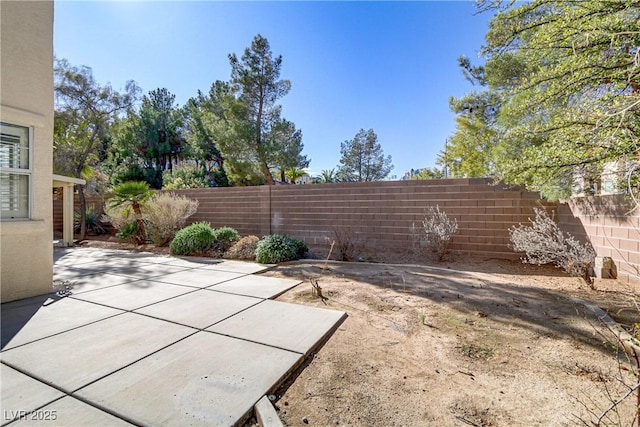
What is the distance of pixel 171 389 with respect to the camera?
2.34m

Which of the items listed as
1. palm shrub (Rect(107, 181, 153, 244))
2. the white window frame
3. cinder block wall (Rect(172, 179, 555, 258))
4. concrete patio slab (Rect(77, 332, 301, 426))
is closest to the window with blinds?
the white window frame

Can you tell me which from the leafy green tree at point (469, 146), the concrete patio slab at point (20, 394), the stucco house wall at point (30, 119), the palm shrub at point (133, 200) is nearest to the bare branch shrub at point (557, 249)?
the leafy green tree at point (469, 146)

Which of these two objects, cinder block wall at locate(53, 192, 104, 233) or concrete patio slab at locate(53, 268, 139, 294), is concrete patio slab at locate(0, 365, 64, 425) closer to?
concrete patio slab at locate(53, 268, 139, 294)

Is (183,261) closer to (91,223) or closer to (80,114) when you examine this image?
(91,223)

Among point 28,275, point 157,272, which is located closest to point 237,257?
point 157,272

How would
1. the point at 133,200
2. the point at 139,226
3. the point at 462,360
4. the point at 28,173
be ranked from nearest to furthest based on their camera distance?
the point at 462,360 < the point at 28,173 < the point at 133,200 < the point at 139,226

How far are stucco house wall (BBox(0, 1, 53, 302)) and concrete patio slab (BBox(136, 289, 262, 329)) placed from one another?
7.16 feet

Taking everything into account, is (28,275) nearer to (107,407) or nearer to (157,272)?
(157,272)

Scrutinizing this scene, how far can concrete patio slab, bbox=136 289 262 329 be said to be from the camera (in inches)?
149

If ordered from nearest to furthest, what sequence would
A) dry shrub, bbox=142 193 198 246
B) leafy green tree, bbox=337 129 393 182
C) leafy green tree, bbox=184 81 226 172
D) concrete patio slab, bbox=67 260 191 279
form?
1. concrete patio slab, bbox=67 260 191 279
2. dry shrub, bbox=142 193 198 246
3. leafy green tree, bbox=184 81 226 172
4. leafy green tree, bbox=337 129 393 182

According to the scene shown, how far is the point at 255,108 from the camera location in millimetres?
16891

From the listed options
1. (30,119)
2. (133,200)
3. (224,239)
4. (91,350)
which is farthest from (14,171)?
(133,200)

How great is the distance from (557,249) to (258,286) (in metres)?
5.54

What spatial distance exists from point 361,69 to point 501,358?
11.7 metres
